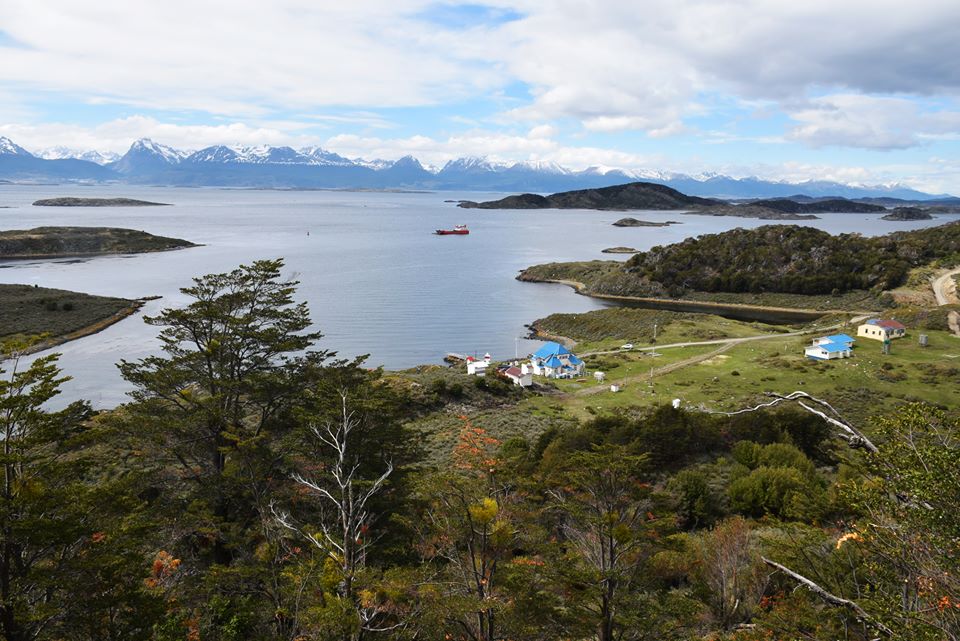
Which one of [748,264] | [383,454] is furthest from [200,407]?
[748,264]

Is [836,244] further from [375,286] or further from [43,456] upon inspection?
[43,456]

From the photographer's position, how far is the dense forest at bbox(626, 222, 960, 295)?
99.7 meters

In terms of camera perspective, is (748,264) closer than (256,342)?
No

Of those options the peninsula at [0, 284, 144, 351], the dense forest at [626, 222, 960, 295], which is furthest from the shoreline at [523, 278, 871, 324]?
the peninsula at [0, 284, 144, 351]

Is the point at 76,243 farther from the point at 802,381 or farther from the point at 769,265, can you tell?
the point at 802,381

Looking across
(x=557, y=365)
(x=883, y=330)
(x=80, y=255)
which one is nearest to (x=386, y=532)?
(x=557, y=365)

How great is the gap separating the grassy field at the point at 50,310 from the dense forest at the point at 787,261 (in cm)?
8315

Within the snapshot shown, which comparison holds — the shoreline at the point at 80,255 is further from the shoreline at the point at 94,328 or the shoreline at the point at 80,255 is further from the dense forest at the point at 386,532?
the dense forest at the point at 386,532

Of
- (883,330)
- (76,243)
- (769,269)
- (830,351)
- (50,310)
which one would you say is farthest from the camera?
(76,243)

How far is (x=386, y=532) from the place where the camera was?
666 inches

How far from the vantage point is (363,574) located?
10609mm

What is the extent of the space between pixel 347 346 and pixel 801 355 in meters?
44.3

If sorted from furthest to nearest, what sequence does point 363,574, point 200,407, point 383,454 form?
point 200,407 → point 383,454 → point 363,574

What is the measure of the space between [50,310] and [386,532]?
7197cm
